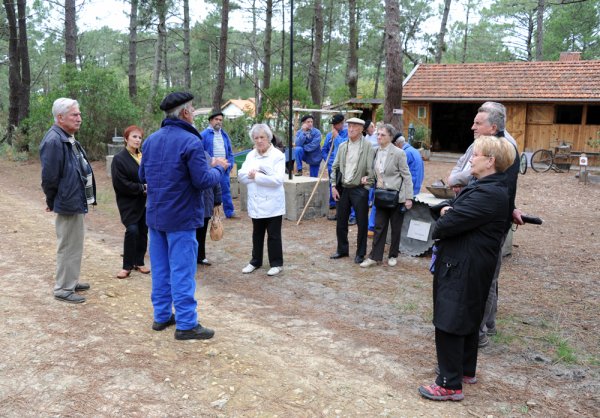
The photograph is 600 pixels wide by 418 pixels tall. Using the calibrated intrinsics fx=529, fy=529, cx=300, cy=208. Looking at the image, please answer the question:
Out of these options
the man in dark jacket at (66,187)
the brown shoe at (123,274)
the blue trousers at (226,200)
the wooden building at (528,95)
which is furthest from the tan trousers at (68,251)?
the wooden building at (528,95)

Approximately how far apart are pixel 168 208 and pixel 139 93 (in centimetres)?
1511

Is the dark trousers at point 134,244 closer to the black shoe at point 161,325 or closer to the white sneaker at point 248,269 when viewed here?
the white sneaker at point 248,269

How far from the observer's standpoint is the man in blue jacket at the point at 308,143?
403 inches

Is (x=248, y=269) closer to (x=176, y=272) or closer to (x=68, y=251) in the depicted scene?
(x=68, y=251)

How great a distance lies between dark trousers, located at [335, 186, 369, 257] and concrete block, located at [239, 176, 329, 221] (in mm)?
2448

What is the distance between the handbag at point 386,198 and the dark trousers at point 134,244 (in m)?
2.75

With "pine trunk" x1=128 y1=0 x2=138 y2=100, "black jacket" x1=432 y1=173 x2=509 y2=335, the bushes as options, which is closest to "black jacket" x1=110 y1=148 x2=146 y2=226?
"black jacket" x1=432 y1=173 x2=509 y2=335

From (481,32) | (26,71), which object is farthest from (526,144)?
(481,32)

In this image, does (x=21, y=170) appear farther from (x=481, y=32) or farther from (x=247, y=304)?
(x=481, y=32)

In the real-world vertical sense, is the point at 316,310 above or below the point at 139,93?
below

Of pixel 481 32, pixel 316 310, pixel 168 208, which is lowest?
pixel 316 310

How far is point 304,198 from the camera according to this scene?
30.8ft

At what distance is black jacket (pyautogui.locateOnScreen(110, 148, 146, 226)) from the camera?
5629mm

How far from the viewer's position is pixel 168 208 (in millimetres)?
4012
